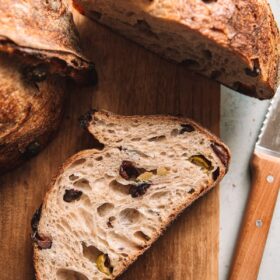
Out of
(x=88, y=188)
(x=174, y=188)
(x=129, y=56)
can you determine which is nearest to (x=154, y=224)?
(x=174, y=188)

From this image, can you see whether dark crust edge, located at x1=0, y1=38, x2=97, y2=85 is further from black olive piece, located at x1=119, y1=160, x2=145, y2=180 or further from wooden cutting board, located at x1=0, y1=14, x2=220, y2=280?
black olive piece, located at x1=119, y1=160, x2=145, y2=180

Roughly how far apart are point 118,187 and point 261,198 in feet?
2.19

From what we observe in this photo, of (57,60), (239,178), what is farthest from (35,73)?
(239,178)

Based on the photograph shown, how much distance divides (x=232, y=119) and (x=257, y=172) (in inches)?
11.3

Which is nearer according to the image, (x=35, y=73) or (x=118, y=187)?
(x=35, y=73)

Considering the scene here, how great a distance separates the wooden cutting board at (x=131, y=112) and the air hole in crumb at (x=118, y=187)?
233 mm

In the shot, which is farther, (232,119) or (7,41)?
(232,119)

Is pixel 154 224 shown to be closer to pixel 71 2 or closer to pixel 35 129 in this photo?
pixel 35 129

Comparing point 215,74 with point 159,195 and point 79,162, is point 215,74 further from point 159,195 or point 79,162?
point 79,162

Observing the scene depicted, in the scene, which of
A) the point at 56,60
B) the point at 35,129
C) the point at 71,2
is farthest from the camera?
the point at 71,2

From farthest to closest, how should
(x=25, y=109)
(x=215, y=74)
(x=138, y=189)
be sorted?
1. (x=215, y=74)
2. (x=138, y=189)
3. (x=25, y=109)

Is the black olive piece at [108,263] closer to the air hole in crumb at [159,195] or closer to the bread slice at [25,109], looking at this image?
the air hole in crumb at [159,195]

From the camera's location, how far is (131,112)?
263 cm

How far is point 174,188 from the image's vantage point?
2.48 metres
